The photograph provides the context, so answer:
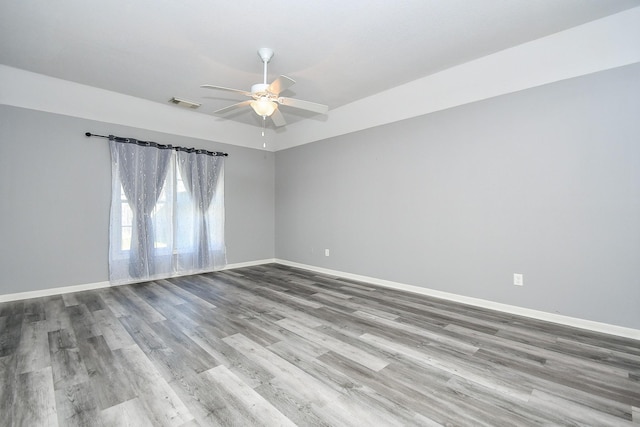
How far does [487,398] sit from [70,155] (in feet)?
17.9

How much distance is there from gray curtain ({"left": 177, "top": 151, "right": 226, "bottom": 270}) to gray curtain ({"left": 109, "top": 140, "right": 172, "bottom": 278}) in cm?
46

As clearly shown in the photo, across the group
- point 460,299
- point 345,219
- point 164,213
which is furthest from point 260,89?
point 460,299

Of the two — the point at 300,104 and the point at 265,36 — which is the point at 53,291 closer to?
the point at 300,104

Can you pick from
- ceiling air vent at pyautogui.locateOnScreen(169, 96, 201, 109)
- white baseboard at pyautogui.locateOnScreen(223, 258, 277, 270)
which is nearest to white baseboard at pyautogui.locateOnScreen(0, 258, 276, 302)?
white baseboard at pyautogui.locateOnScreen(223, 258, 277, 270)

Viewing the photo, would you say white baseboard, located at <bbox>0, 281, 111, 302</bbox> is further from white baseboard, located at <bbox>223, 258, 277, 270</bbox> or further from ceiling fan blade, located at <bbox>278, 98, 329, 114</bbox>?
ceiling fan blade, located at <bbox>278, 98, 329, 114</bbox>

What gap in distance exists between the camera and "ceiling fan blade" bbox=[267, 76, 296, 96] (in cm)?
268

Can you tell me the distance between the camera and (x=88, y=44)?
305cm

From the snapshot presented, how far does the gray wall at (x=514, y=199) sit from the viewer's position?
2.69 m

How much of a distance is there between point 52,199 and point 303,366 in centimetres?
417

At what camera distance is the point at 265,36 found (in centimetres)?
291

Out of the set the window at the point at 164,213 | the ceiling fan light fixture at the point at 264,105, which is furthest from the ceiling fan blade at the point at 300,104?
the window at the point at 164,213

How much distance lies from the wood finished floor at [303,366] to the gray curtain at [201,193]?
181 centimetres

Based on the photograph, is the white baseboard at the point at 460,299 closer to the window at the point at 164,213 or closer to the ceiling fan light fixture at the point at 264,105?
the window at the point at 164,213

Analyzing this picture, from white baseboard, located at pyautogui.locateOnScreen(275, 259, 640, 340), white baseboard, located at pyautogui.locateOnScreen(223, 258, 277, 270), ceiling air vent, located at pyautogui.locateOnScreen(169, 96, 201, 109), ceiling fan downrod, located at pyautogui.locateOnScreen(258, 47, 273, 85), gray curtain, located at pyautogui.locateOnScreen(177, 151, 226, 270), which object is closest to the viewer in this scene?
white baseboard, located at pyautogui.locateOnScreen(275, 259, 640, 340)
